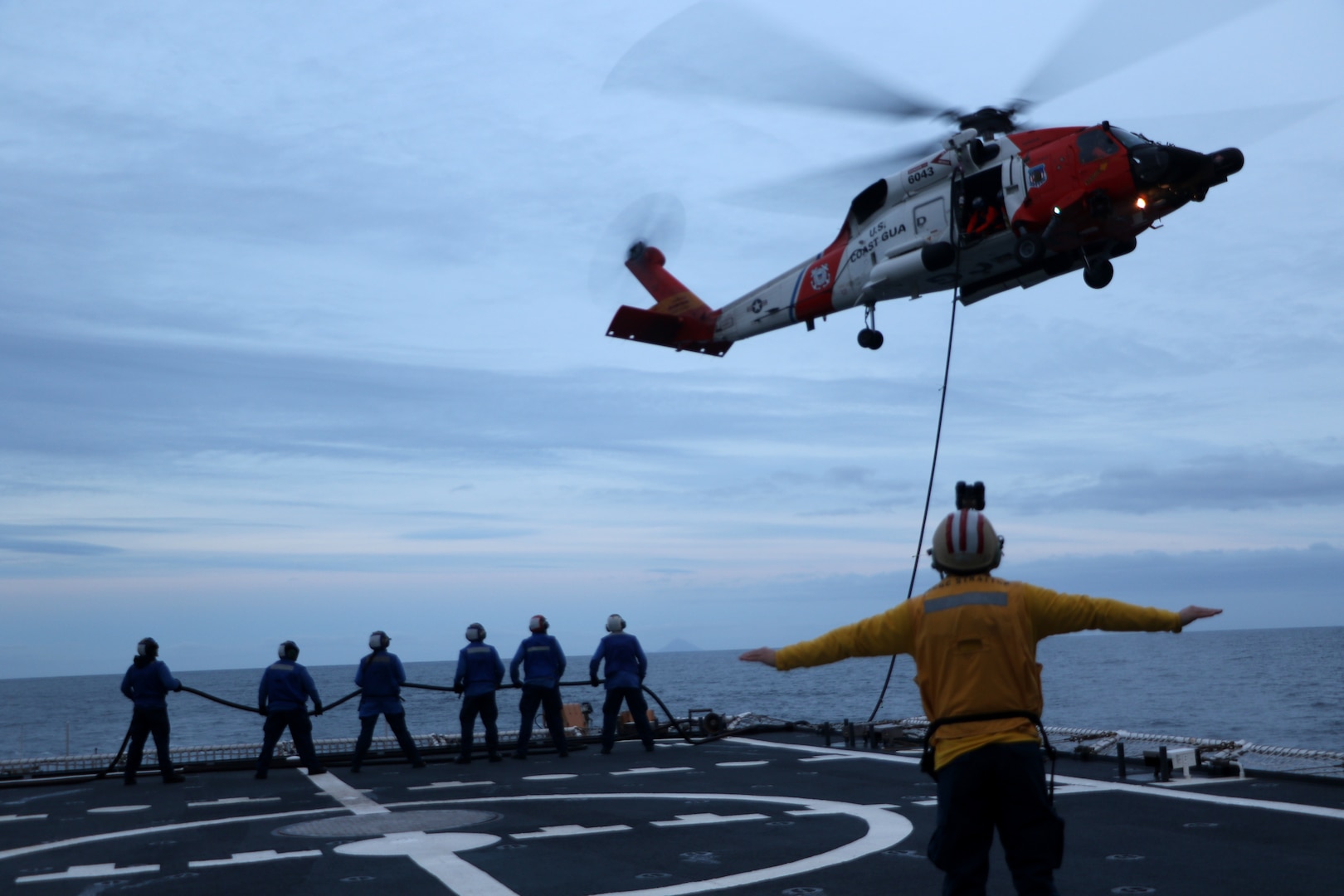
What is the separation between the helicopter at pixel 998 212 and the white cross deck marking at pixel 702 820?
9.11 metres

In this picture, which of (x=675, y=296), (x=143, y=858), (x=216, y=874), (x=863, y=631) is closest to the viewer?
(x=863, y=631)

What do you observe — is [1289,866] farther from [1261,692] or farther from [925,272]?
[1261,692]

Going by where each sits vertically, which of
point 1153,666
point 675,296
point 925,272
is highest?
point 675,296

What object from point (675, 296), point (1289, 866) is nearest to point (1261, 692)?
point (675, 296)

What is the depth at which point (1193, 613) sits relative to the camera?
4.70 metres

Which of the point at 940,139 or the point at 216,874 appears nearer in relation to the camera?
the point at 216,874

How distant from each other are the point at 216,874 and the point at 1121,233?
13058 mm

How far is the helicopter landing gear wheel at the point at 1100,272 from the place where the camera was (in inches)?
607

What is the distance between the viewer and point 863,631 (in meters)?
4.86

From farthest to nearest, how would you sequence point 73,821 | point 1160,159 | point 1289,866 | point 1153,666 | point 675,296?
point 1153,666 → point 675,296 → point 1160,159 → point 73,821 → point 1289,866

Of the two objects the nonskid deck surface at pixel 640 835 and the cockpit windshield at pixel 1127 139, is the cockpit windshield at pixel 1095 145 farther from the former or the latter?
the nonskid deck surface at pixel 640 835

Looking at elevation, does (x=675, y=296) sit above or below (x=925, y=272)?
above

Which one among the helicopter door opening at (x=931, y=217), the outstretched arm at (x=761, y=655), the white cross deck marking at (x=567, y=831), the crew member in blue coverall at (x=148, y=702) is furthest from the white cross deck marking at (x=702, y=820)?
the helicopter door opening at (x=931, y=217)

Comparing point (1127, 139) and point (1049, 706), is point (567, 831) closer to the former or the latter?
point (1127, 139)
